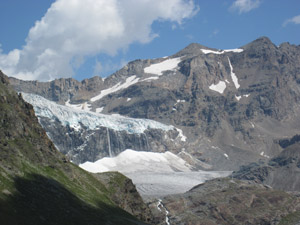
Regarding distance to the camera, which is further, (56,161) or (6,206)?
(56,161)

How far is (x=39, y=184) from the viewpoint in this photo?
89625 millimetres

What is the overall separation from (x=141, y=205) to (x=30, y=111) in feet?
130

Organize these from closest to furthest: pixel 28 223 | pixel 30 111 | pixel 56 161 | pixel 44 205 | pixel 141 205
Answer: pixel 28 223, pixel 44 205, pixel 56 161, pixel 30 111, pixel 141 205

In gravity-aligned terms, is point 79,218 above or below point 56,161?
below

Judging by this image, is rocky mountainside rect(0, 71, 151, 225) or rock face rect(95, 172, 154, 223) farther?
rock face rect(95, 172, 154, 223)

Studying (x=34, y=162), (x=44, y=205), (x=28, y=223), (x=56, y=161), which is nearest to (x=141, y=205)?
(x=56, y=161)

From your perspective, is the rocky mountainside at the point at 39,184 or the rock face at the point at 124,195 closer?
the rocky mountainside at the point at 39,184

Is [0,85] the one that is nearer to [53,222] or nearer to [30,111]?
[30,111]

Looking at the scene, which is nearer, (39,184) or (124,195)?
(39,184)

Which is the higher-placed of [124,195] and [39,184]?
[39,184]

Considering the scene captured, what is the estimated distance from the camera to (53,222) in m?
76.9

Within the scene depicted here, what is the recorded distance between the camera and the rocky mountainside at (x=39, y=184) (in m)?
77.0

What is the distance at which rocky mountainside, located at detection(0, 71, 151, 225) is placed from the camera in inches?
3030

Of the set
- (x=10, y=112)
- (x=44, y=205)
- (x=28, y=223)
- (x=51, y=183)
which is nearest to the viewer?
(x=28, y=223)
